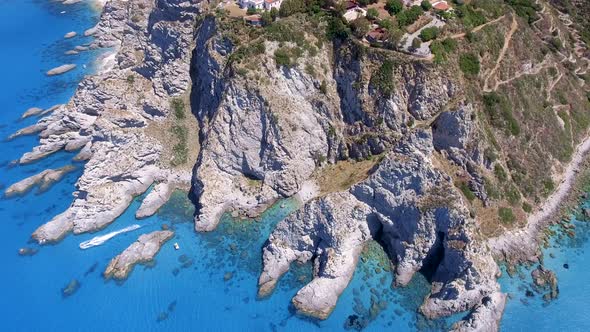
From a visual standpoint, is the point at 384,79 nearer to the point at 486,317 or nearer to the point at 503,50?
the point at 503,50

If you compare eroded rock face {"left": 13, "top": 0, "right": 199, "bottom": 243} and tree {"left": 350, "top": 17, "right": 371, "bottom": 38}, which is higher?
tree {"left": 350, "top": 17, "right": 371, "bottom": 38}

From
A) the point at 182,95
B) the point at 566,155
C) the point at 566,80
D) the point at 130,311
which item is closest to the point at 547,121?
the point at 566,155

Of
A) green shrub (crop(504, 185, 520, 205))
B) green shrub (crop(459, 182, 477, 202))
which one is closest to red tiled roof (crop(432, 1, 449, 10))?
green shrub (crop(459, 182, 477, 202))

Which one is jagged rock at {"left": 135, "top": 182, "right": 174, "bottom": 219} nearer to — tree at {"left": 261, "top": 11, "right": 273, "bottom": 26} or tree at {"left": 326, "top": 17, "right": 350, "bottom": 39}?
tree at {"left": 261, "top": 11, "right": 273, "bottom": 26}

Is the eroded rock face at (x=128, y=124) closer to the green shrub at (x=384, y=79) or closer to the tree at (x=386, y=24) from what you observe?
the green shrub at (x=384, y=79)

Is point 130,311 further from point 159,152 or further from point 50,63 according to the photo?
point 50,63

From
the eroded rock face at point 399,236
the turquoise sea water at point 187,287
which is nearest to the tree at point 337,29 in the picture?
the eroded rock face at point 399,236

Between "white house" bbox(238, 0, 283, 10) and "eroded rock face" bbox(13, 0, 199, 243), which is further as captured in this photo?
"white house" bbox(238, 0, 283, 10)
